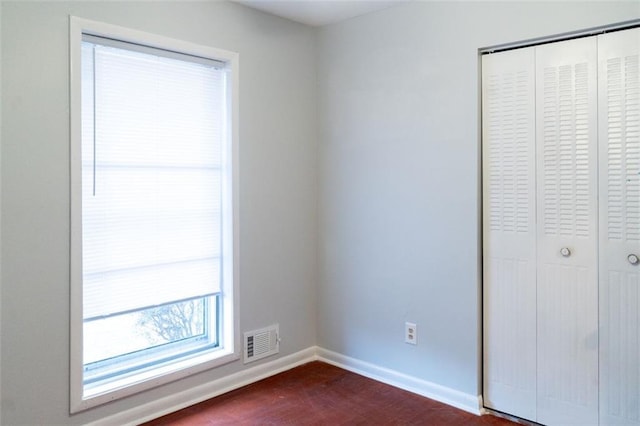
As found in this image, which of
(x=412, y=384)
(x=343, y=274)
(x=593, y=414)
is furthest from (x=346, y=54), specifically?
(x=593, y=414)

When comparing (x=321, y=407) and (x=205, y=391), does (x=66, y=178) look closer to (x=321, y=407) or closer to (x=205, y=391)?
(x=205, y=391)

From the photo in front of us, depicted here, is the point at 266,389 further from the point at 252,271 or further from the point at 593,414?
the point at 593,414

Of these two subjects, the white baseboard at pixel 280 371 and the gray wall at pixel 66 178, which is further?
the white baseboard at pixel 280 371

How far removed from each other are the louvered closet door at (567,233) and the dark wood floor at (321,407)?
1.28ft

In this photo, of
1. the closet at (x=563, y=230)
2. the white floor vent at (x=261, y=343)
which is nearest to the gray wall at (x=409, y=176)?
the closet at (x=563, y=230)

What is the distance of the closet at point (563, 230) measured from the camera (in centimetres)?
238

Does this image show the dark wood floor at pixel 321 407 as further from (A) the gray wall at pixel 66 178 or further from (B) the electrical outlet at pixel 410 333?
(B) the electrical outlet at pixel 410 333

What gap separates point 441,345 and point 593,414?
2.80ft

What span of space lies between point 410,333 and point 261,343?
1.00 meters

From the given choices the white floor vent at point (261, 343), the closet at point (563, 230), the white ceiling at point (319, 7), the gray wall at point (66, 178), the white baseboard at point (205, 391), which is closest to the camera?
the gray wall at point (66, 178)

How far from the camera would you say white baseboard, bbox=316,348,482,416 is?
9.36 ft

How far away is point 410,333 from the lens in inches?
124

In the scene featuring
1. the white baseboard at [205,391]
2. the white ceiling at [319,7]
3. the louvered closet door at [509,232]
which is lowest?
the white baseboard at [205,391]

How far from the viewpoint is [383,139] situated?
3264mm
